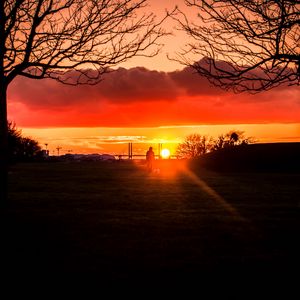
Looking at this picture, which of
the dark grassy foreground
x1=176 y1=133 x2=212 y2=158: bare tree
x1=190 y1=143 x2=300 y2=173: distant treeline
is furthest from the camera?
x1=176 y1=133 x2=212 y2=158: bare tree

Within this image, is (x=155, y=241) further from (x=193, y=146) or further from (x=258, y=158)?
(x=193, y=146)

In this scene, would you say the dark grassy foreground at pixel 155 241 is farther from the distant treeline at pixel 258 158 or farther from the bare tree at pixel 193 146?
the bare tree at pixel 193 146

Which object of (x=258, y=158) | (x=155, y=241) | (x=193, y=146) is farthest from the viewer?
(x=193, y=146)

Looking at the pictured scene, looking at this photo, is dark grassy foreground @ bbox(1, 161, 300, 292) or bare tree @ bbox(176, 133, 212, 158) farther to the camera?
bare tree @ bbox(176, 133, 212, 158)

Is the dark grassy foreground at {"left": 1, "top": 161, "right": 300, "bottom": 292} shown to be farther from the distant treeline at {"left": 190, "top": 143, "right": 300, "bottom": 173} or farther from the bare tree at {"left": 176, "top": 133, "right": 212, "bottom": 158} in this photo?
the bare tree at {"left": 176, "top": 133, "right": 212, "bottom": 158}

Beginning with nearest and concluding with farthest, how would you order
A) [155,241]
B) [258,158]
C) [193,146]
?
[155,241] → [258,158] → [193,146]

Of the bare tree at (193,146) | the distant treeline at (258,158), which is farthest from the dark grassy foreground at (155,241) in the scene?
the bare tree at (193,146)

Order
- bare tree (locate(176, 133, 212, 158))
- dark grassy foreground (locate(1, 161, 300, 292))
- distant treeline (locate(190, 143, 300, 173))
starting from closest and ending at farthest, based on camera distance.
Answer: dark grassy foreground (locate(1, 161, 300, 292)) < distant treeline (locate(190, 143, 300, 173)) < bare tree (locate(176, 133, 212, 158))

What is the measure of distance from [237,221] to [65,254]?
15.4ft

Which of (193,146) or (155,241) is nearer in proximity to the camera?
(155,241)

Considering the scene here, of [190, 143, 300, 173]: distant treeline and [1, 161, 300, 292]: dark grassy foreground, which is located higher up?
[190, 143, 300, 173]: distant treeline

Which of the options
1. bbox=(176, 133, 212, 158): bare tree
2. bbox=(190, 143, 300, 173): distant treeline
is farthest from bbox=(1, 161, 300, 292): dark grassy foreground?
bbox=(176, 133, 212, 158): bare tree

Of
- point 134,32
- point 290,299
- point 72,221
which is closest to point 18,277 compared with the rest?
point 290,299

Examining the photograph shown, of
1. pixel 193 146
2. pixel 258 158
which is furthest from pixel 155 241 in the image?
pixel 193 146
